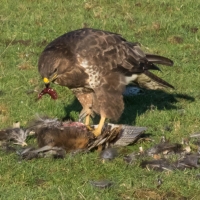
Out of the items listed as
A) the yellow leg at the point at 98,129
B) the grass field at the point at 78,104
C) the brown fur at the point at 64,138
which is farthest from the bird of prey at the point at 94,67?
the grass field at the point at 78,104

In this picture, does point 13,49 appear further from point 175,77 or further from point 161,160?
point 161,160

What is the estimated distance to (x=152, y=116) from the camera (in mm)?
9148

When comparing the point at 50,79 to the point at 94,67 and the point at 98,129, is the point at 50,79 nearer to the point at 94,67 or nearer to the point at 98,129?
the point at 94,67

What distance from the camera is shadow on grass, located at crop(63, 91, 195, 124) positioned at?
9.35 metres

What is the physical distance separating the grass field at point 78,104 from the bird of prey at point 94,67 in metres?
0.58

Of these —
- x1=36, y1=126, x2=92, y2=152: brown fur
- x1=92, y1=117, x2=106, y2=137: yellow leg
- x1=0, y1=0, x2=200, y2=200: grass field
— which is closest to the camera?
x1=0, y1=0, x2=200, y2=200: grass field

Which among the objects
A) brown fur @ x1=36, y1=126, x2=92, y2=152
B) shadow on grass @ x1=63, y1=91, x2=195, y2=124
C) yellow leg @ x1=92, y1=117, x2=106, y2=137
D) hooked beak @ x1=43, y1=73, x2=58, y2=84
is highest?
hooked beak @ x1=43, y1=73, x2=58, y2=84

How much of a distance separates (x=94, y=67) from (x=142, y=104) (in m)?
1.89

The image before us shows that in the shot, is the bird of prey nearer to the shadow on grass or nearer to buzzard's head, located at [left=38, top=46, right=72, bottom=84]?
buzzard's head, located at [left=38, top=46, right=72, bottom=84]

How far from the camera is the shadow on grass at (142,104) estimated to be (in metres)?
9.35

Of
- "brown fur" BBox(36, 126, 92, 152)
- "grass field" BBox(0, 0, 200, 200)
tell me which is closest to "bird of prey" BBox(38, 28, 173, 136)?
"brown fur" BBox(36, 126, 92, 152)

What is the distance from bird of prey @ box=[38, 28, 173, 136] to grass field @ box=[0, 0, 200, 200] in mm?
581

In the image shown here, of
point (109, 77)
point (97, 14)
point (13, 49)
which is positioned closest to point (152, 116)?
point (109, 77)

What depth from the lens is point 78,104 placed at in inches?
389
